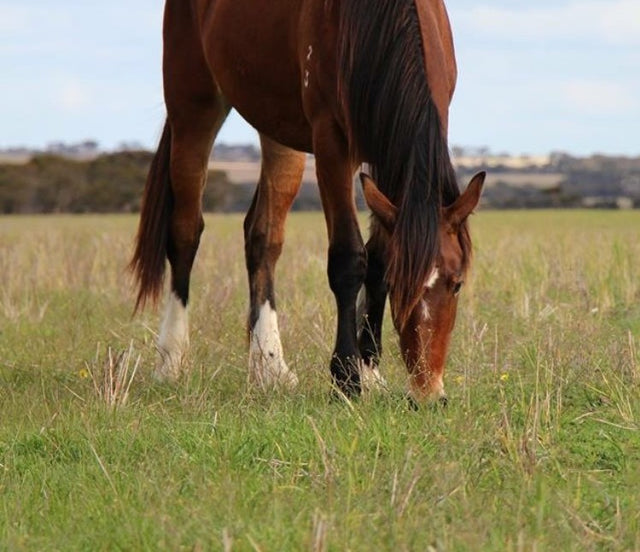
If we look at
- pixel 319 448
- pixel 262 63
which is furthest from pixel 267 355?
pixel 319 448

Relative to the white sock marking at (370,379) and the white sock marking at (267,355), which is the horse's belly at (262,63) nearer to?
the white sock marking at (267,355)

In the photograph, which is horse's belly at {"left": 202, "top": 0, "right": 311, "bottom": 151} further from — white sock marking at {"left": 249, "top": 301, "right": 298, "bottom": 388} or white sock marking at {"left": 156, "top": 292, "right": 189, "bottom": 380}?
white sock marking at {"left": 156, "top": 292, "right": 189, "bottom": 380}

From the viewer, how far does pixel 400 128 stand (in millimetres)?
5348

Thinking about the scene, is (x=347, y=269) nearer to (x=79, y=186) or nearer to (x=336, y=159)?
(x=336, y=159)

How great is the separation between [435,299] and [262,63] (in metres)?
2.23

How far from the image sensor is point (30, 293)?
1064 cm

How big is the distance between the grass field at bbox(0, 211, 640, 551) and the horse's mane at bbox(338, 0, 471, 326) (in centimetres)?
64

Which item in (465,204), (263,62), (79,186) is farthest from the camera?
(79,186)

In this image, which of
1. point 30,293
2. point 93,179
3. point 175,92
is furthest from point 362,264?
point 93,179

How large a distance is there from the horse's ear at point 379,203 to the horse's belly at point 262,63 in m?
1.40

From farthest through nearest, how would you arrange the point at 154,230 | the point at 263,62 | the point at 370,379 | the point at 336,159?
the point at 154,230 → the point at 263,62 → the point at 336,159 → the point at 370,379

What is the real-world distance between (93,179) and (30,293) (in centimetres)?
3712

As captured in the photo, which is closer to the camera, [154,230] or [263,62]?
[263,62]

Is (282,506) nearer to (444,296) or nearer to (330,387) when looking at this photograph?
(444,296)
